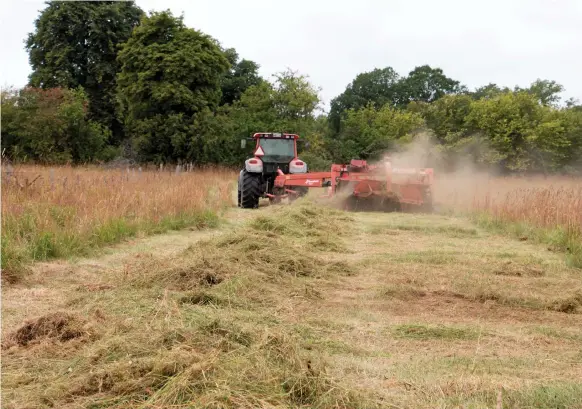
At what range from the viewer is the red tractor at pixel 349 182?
15.0 metres

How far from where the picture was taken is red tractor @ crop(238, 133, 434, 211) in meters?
15.0

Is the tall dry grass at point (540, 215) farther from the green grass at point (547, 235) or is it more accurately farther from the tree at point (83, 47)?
the tree at point (83, 47)

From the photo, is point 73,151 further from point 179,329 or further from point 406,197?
point 179,329

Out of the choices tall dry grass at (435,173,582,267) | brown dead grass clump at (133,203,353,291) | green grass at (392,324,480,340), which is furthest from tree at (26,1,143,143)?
green grass at (392,324,480,340)

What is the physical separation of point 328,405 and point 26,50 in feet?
131

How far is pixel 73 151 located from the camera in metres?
30.4

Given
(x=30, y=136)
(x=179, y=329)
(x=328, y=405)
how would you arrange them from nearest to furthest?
1. (x=328, y=405)
2. (x=179, y=329)
3. (x=30, y=136)

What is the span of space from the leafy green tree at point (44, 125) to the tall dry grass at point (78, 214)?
668 inches

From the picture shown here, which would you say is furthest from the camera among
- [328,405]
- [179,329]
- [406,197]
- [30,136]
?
[30,136]

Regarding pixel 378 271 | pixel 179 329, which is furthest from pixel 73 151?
pixel 179 329

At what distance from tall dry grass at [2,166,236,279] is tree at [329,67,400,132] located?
46686mm

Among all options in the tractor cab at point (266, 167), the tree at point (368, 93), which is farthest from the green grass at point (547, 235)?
the tree at point (368, 93)

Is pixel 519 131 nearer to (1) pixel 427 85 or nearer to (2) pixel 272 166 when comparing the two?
(2) pixel 272 166

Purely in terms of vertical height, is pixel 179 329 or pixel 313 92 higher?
pixel 313 92
